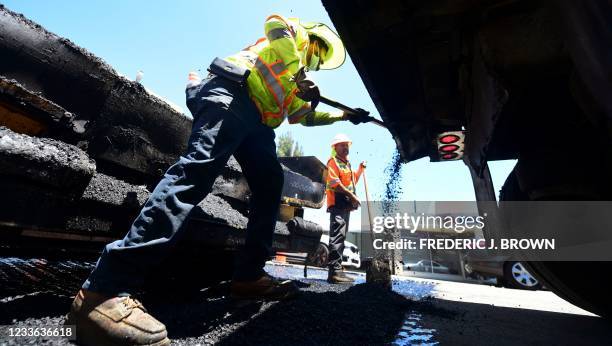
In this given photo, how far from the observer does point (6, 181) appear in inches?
45.2

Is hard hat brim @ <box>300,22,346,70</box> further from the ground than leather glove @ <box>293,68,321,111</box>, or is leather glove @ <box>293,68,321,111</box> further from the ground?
hard hat brim @ <box>300,22,346,70</box>

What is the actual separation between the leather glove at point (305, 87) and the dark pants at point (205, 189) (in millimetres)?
360

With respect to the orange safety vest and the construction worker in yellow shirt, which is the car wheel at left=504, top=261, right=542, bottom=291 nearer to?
the orange safety vest

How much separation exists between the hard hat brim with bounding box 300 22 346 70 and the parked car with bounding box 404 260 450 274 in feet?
49.6

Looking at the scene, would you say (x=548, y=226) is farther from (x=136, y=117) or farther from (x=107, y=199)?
(x=136, y=117)

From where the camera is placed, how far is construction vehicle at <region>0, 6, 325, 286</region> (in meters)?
1.23

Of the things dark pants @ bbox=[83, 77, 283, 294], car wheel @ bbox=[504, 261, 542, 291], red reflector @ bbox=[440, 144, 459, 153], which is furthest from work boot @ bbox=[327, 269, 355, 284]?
car wheel @ bbox=[504, 261, 542, 291]

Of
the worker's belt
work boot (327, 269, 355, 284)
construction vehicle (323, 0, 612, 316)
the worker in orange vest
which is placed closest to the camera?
construction vehicle (323, 0, 612, 316)

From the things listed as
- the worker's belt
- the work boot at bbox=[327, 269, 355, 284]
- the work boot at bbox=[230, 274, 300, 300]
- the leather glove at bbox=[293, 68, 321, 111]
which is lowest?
the work boot at bbox=[230, 274, 300, 300]

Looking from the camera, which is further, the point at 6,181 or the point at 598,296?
the point at 598,296

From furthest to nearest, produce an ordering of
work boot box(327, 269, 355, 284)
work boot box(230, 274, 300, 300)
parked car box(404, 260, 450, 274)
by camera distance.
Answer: parked car box(404, 260, 450, 274), work boot box(327, 269, 355, 284), work boot box(230, 274, 300, 300)

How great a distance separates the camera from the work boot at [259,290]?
189 cm

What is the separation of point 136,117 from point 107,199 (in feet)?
1.95

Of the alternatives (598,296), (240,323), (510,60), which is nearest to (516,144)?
(510,60)
